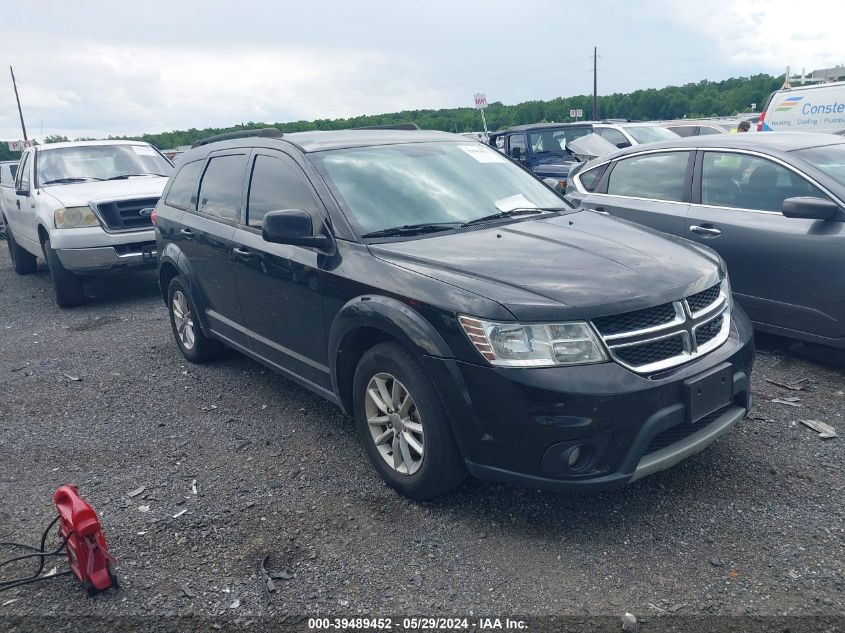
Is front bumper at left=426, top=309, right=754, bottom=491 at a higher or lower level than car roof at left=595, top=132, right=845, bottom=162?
lower

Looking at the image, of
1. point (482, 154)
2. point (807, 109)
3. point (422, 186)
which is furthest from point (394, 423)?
point (807, 109)

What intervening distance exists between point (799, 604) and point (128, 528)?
295 cm

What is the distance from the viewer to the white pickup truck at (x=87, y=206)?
8.47 meters

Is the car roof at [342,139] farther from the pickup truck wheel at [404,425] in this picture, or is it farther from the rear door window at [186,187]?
the pickup truck wheel at [404,425]

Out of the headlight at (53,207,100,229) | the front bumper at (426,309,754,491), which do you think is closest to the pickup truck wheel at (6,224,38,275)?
the headlight at (53,207,100,229)

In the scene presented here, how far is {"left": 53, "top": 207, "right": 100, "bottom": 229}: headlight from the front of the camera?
334 inches

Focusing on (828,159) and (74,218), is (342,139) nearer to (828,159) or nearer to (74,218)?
(828,159)

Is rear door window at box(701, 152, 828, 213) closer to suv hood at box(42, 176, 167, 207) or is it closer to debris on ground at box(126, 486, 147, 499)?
debris on ground at box(126, 486, 147, 499)

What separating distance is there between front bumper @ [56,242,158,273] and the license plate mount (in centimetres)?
684

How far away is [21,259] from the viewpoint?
11523 mm

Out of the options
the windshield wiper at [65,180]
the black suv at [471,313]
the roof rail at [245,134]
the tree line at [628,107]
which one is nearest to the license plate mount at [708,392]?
the black suv at [471,313]

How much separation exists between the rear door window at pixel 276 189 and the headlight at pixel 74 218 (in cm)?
464

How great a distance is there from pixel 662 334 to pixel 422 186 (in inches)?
66.7

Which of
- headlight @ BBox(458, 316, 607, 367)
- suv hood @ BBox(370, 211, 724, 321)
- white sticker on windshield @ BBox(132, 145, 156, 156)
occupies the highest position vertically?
white sticker on windshield @ BBox(132, 145, 156, 156)
